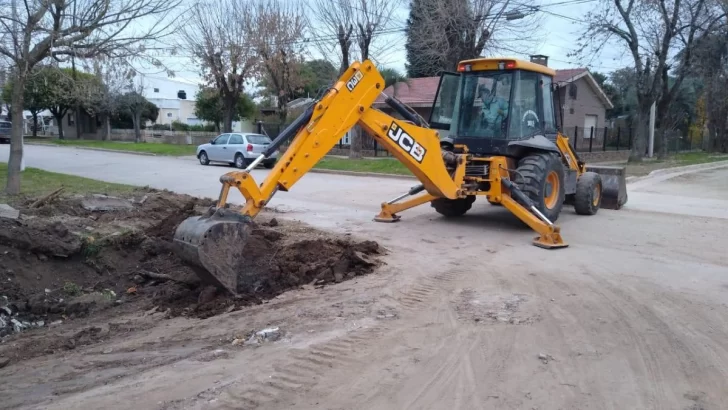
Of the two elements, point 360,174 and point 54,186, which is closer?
point 54,186

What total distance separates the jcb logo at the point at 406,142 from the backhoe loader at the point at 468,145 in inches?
0.6

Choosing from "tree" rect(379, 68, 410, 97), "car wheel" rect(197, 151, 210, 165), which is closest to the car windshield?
"car wheel" rect(197, 151, 210, 165)

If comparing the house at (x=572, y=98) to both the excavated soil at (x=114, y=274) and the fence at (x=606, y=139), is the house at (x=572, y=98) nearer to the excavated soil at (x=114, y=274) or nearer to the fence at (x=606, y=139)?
the fence at (x=606, y=139)

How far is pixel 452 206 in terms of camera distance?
12.2 metres

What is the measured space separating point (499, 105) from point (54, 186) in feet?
37.4

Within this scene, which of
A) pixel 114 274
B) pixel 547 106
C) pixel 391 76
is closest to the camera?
pixel 114 274

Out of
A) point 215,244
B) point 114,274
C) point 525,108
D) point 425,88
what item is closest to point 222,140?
point 425,88

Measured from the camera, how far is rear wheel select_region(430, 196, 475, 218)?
39.8ft

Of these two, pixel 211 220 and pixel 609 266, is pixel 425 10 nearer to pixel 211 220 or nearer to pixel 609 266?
pixel 609 266

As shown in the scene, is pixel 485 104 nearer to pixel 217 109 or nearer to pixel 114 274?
pixel 114 274

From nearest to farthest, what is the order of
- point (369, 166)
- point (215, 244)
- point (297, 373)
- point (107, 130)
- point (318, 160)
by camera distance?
point (297, 373)
point (215, 244)
point (318, 160)
point (369, 166)
point (107, 130)

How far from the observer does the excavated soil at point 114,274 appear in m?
6.28

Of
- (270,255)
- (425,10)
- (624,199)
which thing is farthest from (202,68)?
→ (270,255)

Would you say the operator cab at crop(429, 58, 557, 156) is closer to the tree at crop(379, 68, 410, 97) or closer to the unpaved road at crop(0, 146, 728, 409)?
the unpaved road at crop(0, 146, 728, 409)
